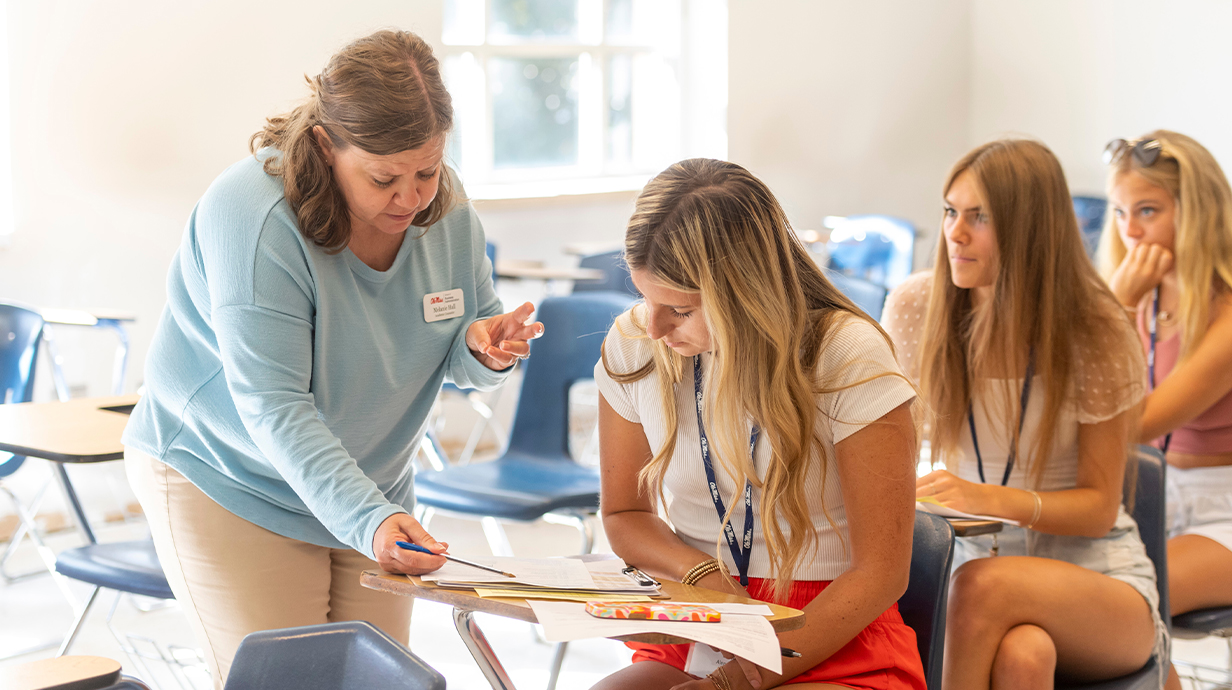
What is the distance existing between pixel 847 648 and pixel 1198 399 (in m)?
1.34

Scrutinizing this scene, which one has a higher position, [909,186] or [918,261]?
[909,186]

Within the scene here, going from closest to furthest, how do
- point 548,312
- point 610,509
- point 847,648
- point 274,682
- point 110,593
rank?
point 274,682, point 847,648, point 610,509, point 548,312, point 110,593

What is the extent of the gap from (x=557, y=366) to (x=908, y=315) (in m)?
1.17

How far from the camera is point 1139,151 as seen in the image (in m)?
2.53

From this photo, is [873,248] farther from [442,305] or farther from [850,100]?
[442,305]

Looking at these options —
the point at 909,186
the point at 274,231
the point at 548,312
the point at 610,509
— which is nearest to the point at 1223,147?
the point at 909,186

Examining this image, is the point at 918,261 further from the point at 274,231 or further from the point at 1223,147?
the point at 274,231

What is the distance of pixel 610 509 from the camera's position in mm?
1677

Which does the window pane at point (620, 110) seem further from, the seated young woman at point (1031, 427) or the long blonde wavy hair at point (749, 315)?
the long blonde wavy hair at point (749, 315)

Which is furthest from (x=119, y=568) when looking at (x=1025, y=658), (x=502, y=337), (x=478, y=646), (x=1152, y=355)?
(x=1152, y=355)

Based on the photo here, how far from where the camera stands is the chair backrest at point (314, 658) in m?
1.04

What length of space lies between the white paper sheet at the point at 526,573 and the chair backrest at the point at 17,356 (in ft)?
7.08

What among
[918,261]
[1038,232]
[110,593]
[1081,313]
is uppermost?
[1038,232]

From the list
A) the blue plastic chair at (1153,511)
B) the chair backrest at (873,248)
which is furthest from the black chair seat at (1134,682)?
the chair backrest at (873,248)
